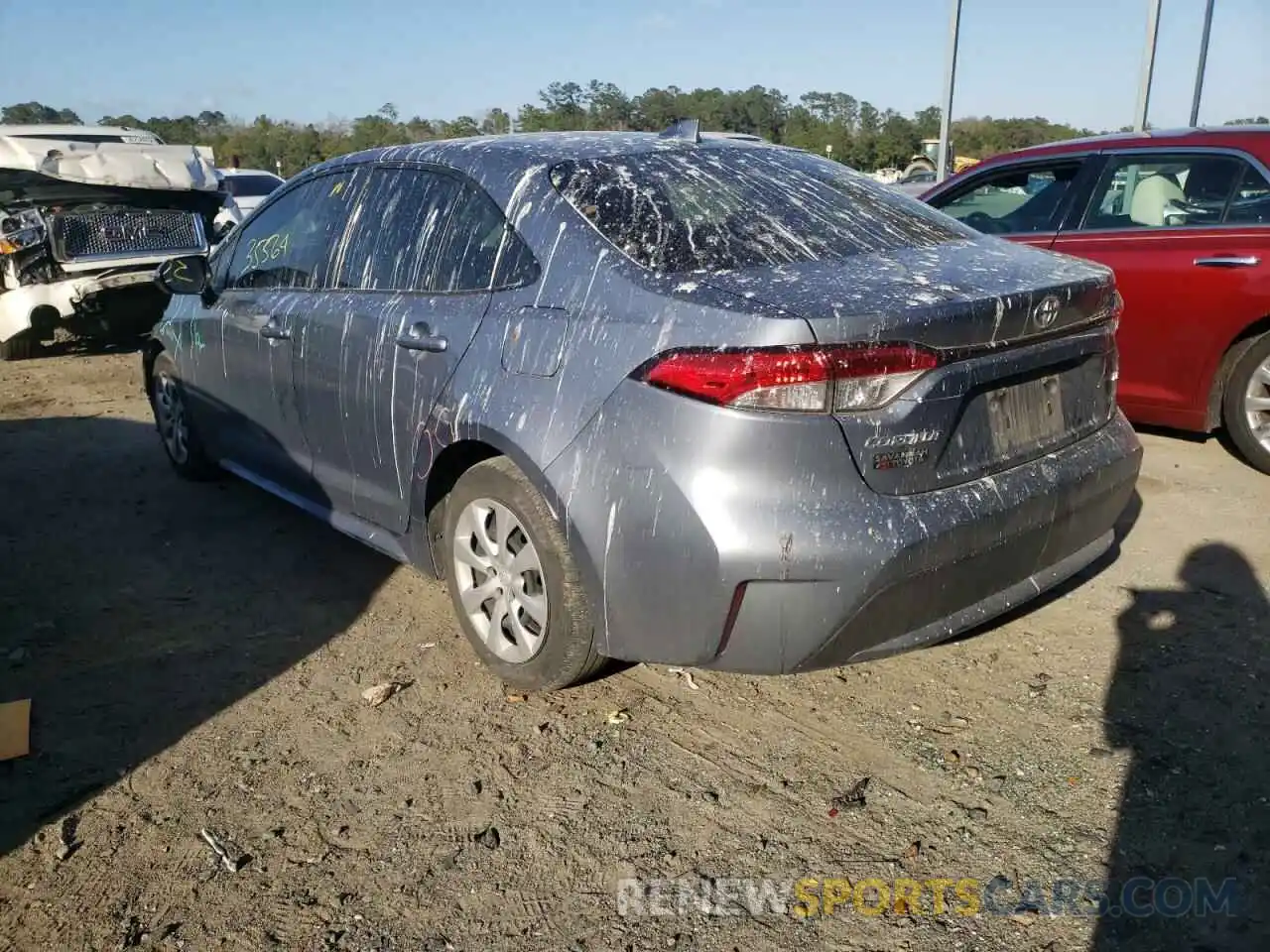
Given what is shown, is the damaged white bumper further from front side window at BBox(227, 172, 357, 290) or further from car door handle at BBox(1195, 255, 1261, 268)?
car door handle at BBox(1195, 255, 1261, 268)

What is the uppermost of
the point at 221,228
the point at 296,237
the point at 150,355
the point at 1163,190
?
the point at 1163,190

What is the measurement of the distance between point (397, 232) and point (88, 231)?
7.01 meters

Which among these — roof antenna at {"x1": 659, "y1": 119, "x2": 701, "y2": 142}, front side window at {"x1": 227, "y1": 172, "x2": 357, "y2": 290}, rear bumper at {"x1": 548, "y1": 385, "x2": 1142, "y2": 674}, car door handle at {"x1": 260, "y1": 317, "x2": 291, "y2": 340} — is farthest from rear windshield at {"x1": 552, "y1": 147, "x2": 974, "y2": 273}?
car door handle at {"x1": 260, "y1": 317, "x2": 291, "y2": 340}

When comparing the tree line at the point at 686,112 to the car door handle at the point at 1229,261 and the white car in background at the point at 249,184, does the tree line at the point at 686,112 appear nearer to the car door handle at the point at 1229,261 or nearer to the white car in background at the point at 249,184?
the white car in background at the point at 249,184

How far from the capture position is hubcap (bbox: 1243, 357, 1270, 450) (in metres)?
5.04

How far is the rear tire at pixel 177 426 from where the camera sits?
537 centimetres

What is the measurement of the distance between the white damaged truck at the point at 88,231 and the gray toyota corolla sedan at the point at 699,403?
6.43m

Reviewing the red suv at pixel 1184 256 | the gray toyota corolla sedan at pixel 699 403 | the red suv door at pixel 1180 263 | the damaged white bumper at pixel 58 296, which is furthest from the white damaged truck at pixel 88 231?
the red suv door at pixel 1180 263

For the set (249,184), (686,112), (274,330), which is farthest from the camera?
(686,112)

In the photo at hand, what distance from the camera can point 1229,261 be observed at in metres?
5.00

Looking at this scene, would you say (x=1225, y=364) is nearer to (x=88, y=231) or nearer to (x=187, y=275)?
(x=187, y=275)

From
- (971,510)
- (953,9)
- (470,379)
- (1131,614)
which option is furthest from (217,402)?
(953,9)

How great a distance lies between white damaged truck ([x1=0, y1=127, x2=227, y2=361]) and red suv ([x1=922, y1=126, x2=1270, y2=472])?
749cm

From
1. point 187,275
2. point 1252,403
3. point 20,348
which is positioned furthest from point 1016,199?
point 20,348
